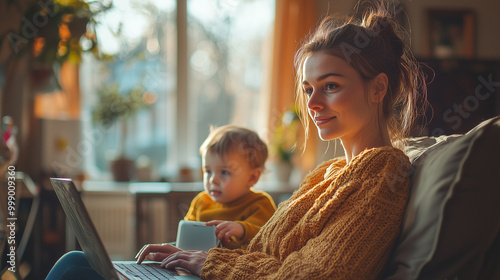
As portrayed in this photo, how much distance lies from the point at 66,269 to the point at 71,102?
2811 mm

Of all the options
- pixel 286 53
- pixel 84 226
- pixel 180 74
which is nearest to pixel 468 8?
pixel 286 53

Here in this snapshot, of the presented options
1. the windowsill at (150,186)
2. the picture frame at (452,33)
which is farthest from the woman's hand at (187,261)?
the picture frame at (452,33)

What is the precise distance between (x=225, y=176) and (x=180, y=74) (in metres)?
2.56

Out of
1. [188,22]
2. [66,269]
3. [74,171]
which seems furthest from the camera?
[188,22]

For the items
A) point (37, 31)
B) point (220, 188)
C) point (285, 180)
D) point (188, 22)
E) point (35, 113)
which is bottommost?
point (285, 180)

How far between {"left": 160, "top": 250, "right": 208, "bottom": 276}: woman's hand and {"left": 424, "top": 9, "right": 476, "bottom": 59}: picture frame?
3.66m

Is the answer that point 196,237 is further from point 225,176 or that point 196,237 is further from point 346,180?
point 346,180

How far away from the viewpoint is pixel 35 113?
3.35 m

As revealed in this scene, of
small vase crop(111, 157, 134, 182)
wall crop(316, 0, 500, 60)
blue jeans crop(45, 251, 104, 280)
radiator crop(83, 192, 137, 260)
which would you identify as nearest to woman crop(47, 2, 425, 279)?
blue jeans crop(45, 251, 104, 280)

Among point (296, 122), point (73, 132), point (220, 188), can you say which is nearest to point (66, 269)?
point (220, 188)

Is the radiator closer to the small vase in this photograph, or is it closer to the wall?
the small vase

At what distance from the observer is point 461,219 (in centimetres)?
87

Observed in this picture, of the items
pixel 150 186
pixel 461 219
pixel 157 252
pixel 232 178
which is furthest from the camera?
pixel 150 186

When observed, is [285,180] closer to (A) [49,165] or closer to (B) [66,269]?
(A) [49,165]
